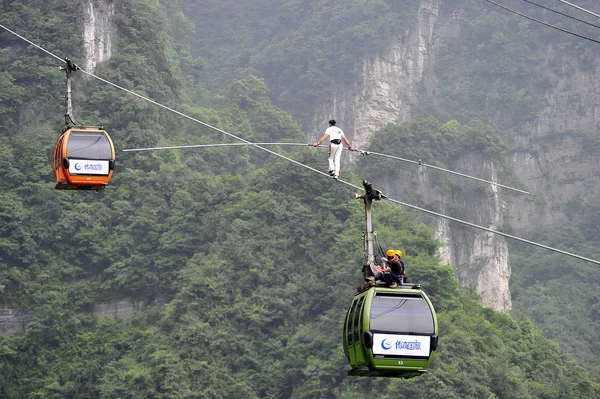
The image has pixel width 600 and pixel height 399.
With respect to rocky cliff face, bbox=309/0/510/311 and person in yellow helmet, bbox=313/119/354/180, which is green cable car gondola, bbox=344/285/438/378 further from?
rocky cliff face, bbox=309/0/510/311

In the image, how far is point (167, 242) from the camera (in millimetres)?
41562

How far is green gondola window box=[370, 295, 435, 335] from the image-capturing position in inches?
548

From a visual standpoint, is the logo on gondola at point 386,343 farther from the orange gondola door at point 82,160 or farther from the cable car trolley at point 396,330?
the orange gondola door at point 82,160

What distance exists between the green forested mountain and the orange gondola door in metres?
17.0

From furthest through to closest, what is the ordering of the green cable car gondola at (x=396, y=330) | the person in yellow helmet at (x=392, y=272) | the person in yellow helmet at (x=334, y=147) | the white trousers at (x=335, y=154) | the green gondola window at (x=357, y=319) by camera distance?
the white trousers at (x=335, y=154) → the person in yellow helmet at (x=334, y=147) → the person in yellow helmet at (x=392, y=272) → the green gondola window at (x=357, y=319) → the green cable car gondola at (x=396, y=330)

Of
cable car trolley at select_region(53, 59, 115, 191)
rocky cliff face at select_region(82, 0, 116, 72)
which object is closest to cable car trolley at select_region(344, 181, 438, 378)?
cable car trolley at select_region(53, 59, 115, 191)

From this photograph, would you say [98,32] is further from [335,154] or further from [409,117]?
[335,154]

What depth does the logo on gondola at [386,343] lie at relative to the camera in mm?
13922

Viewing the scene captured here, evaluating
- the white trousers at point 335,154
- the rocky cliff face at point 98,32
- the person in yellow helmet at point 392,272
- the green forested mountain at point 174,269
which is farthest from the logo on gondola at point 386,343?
the rocky cliff face at point 98,32

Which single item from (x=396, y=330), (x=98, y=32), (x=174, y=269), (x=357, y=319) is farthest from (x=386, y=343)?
(x=98, y=32)

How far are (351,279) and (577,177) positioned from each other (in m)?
32.1

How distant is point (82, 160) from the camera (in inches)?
736

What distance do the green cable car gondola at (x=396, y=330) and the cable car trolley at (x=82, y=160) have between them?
20.2 feet

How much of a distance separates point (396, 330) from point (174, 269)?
28140mm
